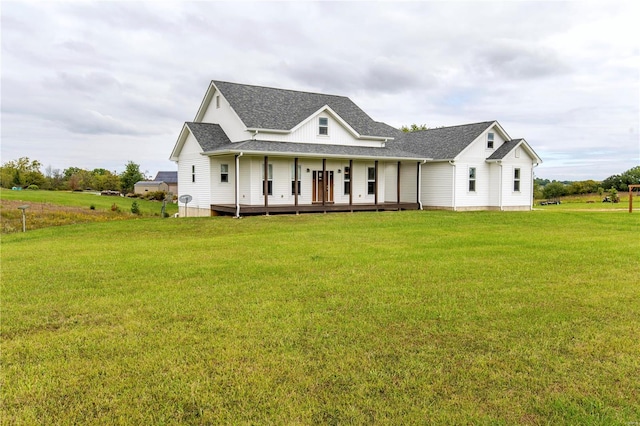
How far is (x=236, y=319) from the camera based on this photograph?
18.5 feet

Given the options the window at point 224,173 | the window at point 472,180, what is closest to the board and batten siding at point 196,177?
the window at point 224,173

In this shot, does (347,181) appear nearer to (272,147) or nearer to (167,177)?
(272,147)

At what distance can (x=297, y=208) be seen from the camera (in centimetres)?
2206

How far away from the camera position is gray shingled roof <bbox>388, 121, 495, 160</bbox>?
26.4m

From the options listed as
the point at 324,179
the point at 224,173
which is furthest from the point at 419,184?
the point at 224,173

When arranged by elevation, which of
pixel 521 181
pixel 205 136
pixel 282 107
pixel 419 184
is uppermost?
pixel 282 107

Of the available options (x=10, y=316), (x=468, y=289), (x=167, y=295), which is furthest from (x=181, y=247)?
(x=468, y=289)

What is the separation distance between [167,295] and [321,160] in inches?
702

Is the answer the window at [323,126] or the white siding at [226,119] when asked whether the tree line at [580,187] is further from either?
the white siding at [226,119]

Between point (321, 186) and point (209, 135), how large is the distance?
6565 millimetres

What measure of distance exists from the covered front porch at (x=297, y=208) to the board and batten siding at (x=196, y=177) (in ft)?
3.04

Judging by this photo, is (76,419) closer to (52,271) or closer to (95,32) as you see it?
(52,271)

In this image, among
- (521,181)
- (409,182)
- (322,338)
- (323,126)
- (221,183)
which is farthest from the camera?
(409,182)

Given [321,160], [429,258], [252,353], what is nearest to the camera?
[252,353]
